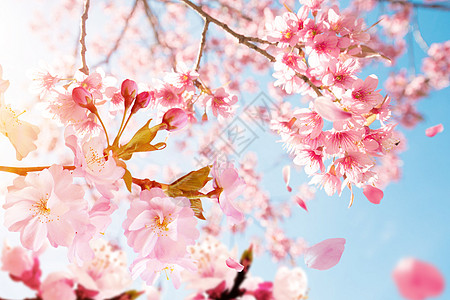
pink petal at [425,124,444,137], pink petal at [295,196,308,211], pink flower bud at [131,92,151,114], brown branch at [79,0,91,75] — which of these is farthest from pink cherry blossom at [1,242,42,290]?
pink petal at [425,124,444,137]

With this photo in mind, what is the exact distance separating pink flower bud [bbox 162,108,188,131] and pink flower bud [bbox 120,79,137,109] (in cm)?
13

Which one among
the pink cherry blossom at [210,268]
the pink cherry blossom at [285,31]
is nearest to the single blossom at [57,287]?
the pink cherry blossom at [210,268]

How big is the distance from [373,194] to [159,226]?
952 millimetres

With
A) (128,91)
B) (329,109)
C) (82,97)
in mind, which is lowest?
Answer: (82,97)

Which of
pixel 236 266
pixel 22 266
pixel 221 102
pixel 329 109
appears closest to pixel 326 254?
pixel 236 266

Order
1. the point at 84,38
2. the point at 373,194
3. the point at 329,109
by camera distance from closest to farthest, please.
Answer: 1. the point at 329,109
2. the point at 373,194
3. the point at 84,38

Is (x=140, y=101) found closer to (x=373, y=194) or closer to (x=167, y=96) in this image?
(x=167, y=96)

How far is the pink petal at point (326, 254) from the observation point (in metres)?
0.89

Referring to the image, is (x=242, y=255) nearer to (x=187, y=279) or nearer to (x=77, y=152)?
(x=187, y=279)

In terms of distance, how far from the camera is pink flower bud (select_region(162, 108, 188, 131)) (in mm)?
940

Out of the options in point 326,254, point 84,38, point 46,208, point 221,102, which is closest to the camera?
point 46,208

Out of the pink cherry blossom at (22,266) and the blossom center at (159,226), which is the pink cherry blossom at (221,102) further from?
the pink cherry blossom at (22,266)

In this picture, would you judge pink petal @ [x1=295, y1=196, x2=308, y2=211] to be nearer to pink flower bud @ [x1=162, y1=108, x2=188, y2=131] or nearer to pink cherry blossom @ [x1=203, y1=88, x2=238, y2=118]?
pink cherry blossom @ [x1=203, y1=88, x2=238, y2=118]

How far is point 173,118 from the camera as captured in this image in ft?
3.09
